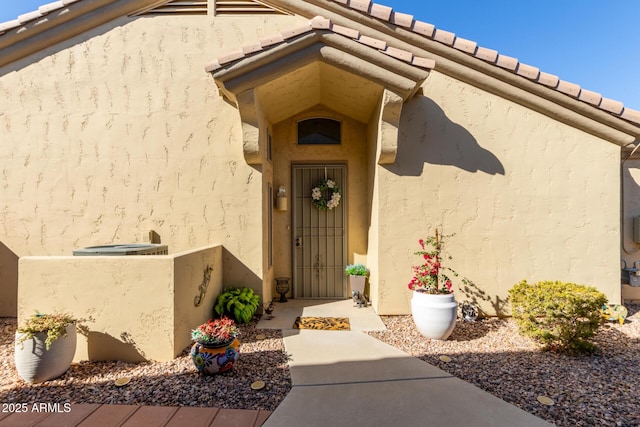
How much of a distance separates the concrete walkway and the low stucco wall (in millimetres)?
1797

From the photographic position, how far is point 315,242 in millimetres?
7246

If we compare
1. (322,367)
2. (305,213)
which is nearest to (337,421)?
(322,367)

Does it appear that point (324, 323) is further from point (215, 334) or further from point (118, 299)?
point (118, 299)

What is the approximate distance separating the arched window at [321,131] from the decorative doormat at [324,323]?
13.0ft

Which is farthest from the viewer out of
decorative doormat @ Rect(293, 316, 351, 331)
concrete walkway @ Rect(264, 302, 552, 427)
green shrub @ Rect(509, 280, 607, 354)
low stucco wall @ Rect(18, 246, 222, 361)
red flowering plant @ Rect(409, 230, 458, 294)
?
decorative doormat @ Rect(293, 316, 351, 331)

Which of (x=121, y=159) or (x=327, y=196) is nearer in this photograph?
(x=121, y=159)

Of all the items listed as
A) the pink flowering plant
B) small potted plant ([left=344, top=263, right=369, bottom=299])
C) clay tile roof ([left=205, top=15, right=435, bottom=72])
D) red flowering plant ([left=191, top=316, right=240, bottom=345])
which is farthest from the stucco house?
red flowering plant ([left=191, top=316, right=240, bottom=345])

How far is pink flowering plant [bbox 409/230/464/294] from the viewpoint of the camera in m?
5.07

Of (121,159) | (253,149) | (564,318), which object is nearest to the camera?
(564,318)

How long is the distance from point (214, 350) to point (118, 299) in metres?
1.55

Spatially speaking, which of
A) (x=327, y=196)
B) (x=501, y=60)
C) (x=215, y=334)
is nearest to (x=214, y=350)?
(x=215, y=334)

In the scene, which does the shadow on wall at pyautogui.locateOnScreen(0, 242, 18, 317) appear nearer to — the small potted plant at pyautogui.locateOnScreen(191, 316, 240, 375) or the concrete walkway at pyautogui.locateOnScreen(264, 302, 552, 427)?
the small potted plant at pyautogui.locateOnScreen(191, 316, 240, 375)

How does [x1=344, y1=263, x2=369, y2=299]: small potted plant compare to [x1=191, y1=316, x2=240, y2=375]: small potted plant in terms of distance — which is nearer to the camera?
[x1=191, y1=316, x2=240, y2=375]: small potted plant

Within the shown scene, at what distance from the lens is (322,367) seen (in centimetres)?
381
